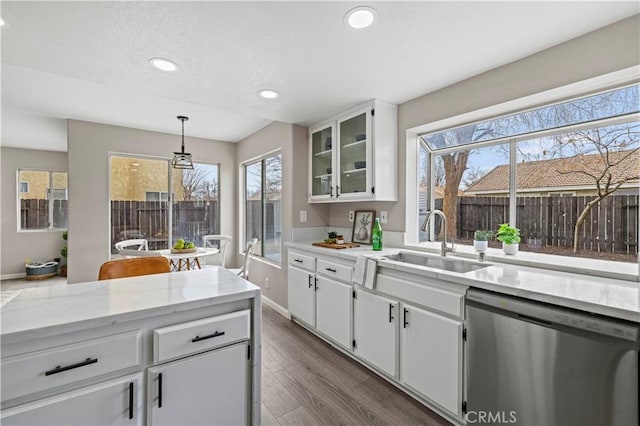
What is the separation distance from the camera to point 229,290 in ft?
4.36

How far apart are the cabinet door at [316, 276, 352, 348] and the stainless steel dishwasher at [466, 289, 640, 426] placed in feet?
3.41

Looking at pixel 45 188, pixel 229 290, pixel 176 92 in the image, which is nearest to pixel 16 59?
pixel 176 92

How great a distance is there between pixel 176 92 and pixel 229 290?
2051 mm

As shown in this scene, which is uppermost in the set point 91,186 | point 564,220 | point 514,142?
point 514,142

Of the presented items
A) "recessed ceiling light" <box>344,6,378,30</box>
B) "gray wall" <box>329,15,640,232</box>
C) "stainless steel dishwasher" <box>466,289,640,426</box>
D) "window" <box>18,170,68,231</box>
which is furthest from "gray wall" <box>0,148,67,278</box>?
"stainless steel dishwasher" <box>466,289,640,426</box>

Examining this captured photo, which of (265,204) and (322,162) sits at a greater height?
(322,162)

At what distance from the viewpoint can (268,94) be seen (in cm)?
259

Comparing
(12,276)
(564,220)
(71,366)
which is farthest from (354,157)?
(12,276)

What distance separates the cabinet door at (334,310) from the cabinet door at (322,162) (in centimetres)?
102

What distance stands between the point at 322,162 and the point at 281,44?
Answer: 1.70 meters

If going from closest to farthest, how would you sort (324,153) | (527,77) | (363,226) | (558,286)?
1. (558,286)
2. (527,77)
3. (363,226)
4. (324,153)

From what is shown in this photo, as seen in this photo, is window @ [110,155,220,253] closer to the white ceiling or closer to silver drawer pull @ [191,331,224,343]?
the white ceiling

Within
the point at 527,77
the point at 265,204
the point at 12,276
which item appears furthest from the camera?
the point at 12,276

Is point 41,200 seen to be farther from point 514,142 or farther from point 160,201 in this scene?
point 514,142
